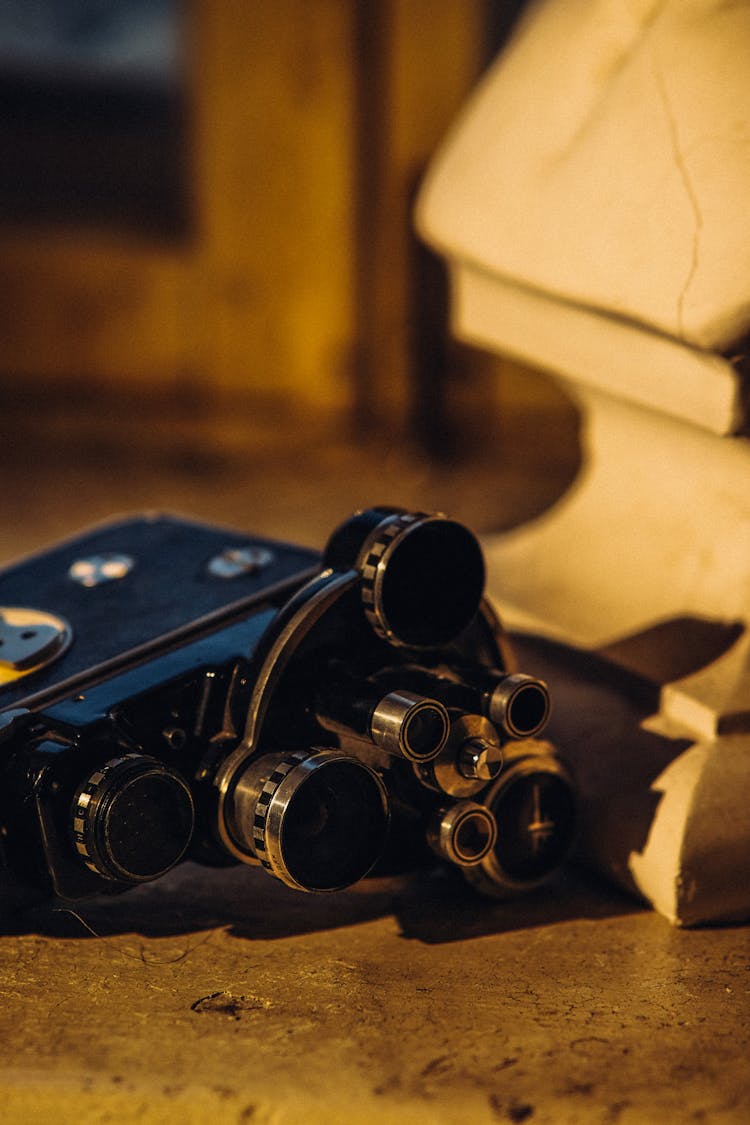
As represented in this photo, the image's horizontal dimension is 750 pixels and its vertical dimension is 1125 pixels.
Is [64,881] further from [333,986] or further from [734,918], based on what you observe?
[734,918]

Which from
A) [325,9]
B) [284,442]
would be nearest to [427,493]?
[284,442]

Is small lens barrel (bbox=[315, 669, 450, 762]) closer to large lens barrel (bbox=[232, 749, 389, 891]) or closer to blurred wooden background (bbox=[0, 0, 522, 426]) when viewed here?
large lens barrel (bbox=[232, 749, 389, 891])

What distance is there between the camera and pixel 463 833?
2.85ft

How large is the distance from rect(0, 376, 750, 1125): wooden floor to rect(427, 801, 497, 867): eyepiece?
83 millimetres

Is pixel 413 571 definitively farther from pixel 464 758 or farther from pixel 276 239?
pixel 276 239

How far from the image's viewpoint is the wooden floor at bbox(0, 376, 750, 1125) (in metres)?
0.76

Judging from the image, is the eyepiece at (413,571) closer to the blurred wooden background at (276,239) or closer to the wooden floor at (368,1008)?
Result: the wooden floor at (368,1008)

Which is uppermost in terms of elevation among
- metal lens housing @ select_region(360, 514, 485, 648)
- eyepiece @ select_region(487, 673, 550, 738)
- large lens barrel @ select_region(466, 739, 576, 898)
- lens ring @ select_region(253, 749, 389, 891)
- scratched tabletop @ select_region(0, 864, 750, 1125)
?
metal lens housing @ select_region(360, 514, 485, 648)

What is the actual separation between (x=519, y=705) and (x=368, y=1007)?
0.21 m

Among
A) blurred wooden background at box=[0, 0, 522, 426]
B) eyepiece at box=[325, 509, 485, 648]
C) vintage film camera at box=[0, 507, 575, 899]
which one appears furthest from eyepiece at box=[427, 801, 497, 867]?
blurred wooden background at box=[0, 0, 522, 426]

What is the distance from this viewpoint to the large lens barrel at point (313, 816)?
Result: 0.80 metres

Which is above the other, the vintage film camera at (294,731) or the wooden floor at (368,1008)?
the vintage film camera at (294,731)

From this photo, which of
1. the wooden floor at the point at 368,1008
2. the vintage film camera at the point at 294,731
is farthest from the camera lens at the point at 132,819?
the wooden floor at the point at 368,1008

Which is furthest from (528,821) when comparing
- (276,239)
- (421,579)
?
(276,239)
